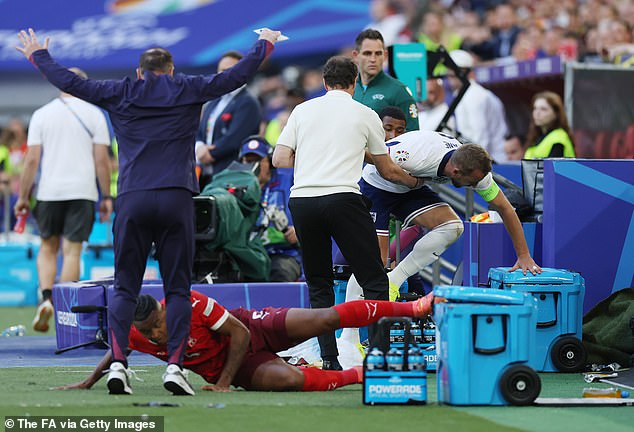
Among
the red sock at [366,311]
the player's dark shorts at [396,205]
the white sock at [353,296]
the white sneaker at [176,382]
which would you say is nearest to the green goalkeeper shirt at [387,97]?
the player's dark shorts at [396,205]

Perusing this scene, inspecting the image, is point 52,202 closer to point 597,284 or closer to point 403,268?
point 403,268

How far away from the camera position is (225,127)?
12.4m

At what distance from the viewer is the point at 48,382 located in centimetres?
801

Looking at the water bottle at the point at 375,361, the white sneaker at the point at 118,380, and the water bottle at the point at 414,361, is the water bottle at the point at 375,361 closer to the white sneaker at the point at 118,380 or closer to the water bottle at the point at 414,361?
the water bottle at the point at 414,361

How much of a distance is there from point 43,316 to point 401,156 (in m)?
4.43

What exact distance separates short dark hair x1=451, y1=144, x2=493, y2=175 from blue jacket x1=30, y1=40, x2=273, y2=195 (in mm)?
1450

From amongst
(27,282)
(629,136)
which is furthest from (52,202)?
(629,136)

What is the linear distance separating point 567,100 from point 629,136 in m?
0.79

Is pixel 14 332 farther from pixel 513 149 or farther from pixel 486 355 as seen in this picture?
pixel 486 355

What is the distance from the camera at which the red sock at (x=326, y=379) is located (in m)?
7.36

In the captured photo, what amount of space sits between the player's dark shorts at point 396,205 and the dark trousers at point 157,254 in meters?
2.23

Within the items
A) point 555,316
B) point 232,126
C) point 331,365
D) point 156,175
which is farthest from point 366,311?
point 232,126

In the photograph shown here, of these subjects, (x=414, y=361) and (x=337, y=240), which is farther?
(x=337, y=240)

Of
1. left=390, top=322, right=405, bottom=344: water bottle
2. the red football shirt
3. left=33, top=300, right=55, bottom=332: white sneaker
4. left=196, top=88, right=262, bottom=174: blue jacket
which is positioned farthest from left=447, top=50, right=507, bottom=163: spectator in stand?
→ the red football shirt
